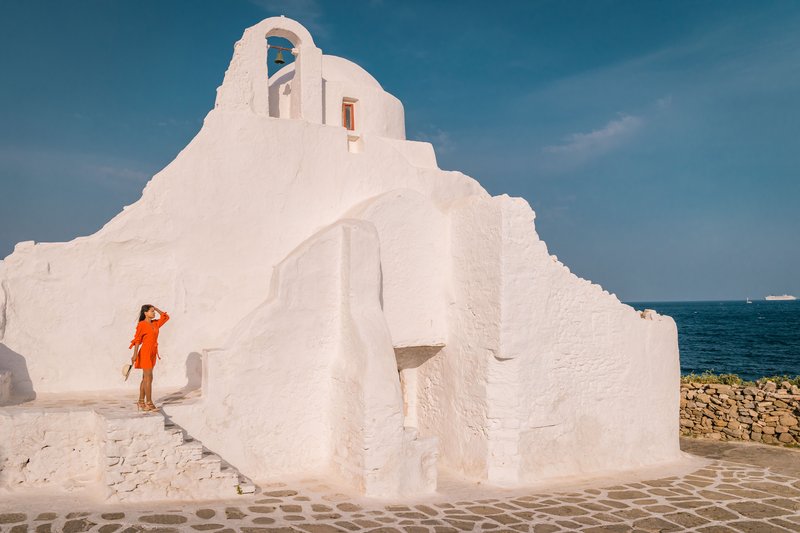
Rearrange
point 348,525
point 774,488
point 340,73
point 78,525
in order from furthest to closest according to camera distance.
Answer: point 340,73 < point 774,488 < point 348,525 < point 78,525

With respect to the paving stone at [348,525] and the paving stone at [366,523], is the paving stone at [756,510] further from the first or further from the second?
the paving stone at [348,525]

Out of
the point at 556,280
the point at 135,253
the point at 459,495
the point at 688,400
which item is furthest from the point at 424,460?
the point at 688,400

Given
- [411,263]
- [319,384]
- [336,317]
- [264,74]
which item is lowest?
[319,384]

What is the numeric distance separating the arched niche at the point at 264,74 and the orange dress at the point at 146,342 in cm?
369

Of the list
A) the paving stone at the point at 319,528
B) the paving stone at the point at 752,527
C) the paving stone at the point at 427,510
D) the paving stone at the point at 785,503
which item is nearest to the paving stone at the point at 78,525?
the paving stone at the point at 319,528

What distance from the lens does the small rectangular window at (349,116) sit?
1256 cm

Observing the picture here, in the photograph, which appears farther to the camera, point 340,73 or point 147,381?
point 340,73

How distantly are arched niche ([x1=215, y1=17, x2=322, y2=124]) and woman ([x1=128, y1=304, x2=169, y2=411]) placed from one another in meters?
3.60

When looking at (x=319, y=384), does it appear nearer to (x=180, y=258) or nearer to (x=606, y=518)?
(x=180, y=258)

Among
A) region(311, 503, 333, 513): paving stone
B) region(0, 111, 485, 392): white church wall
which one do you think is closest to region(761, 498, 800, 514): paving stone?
region(311, 503, 333, 513): paving stone

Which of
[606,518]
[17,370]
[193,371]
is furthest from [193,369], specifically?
[606,518]

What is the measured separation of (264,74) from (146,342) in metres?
4.78

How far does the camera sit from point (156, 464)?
7746mm

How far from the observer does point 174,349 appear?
10.0 m
